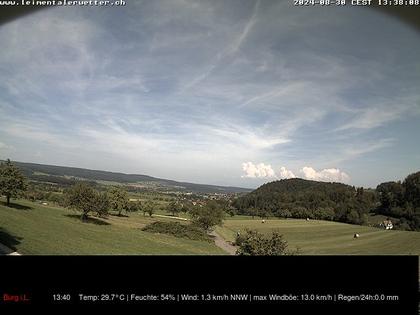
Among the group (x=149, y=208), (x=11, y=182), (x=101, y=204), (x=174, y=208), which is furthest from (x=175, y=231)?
(x=11, y=182)

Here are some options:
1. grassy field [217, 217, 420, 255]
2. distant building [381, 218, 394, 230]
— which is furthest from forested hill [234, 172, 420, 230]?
grassy field [217, 217, 420, 255]

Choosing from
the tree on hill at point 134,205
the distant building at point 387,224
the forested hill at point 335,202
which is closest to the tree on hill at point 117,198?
the tree on hill at point 134,205

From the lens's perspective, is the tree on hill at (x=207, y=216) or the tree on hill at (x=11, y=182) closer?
the tree on hill at (x=11, y=182)

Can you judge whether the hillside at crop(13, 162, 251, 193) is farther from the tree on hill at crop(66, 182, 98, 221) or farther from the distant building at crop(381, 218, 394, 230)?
the distant building at crop(381, 218, 394, 230)
